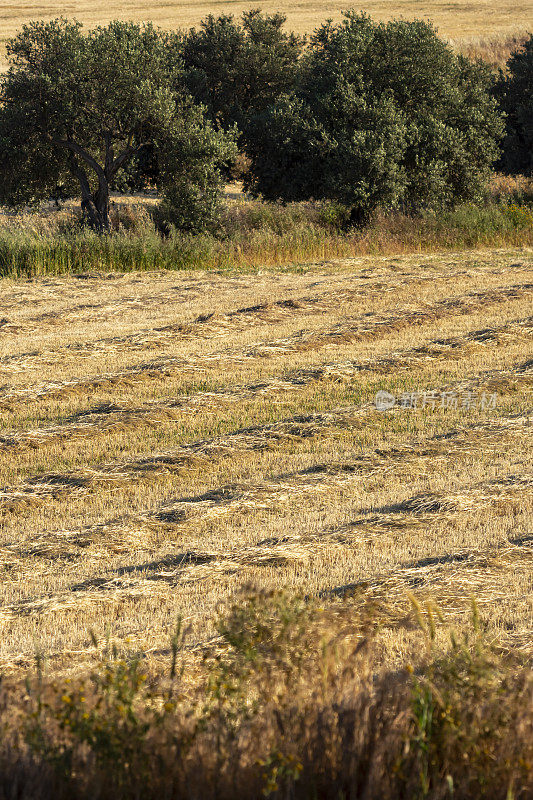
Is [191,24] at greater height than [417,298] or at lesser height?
greater

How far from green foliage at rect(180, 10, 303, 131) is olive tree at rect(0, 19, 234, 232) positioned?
27.8 ft

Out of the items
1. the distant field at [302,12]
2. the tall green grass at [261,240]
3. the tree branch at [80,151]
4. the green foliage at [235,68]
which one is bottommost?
the tall green grass at [261,240]

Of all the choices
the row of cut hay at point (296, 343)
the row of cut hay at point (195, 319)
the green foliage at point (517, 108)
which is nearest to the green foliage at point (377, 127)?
the row of cut hay at point (195, 319)

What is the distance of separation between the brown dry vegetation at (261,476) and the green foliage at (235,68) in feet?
59.0

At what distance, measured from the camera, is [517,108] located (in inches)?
1368

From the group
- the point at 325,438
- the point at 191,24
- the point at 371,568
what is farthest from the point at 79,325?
the point at 191,24

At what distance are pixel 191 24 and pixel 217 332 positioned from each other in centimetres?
4762

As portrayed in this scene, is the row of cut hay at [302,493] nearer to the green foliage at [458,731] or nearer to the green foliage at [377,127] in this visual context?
the green foliage at [458,731]

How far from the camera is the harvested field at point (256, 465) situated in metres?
5.63

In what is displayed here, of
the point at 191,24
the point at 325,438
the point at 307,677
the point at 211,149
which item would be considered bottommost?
the point at 325,438

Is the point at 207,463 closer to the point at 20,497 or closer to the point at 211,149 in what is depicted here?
the point at 20,497

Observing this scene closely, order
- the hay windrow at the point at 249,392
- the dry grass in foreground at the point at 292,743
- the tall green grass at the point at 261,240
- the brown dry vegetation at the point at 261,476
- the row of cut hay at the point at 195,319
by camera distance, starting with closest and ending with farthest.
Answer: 1. the dry grass in foreground at the point at 292,743
2. the brown dry vegetation at the point at 261,476
3. the hay windrow at the point at 249,392
4. the row of cut hay at the point at 195,319
5. the tall green grass at the point at 261,240

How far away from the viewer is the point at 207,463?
852cm

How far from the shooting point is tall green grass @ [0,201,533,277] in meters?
A: 21.5
